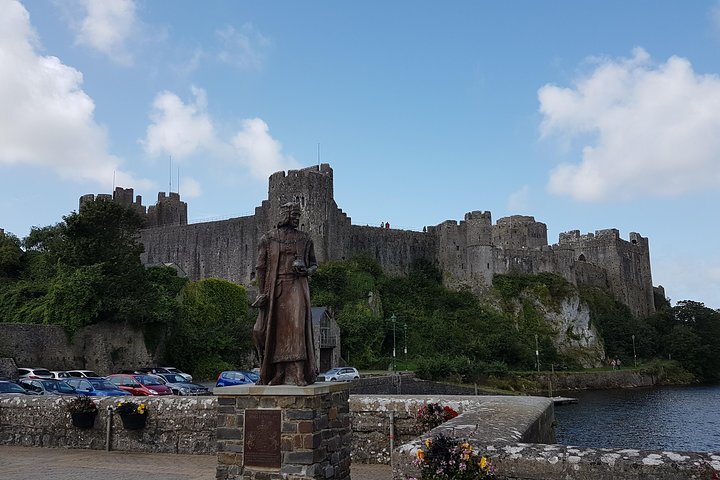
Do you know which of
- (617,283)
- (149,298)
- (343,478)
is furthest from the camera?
(617,283)

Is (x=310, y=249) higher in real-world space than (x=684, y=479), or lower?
higher

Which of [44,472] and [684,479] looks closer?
[684,479]

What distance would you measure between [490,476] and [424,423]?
382cm

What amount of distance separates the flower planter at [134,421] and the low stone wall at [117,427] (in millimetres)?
104

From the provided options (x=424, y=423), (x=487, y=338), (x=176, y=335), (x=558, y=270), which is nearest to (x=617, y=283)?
(x=558, y=270)

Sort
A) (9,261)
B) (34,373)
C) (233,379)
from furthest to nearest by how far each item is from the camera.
Result: (9,261) < (233,379) < (34,373)

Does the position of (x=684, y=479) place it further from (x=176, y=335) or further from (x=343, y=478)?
(x=176, y=335)

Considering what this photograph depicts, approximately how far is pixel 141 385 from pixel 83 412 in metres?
13.4

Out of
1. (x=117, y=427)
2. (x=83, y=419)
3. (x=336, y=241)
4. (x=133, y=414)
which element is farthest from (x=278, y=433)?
(x=336, y=241)

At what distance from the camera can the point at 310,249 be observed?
26.7 ft

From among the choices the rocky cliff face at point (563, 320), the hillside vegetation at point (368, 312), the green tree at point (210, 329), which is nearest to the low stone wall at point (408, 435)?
the hillside vegetation at point (368, 312)

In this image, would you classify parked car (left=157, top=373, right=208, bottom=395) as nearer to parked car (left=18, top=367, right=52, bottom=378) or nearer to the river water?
parked car (left=18, top=367, right=52, bottom=378)

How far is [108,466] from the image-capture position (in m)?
9.50

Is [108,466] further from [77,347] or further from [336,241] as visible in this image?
[336,241]
